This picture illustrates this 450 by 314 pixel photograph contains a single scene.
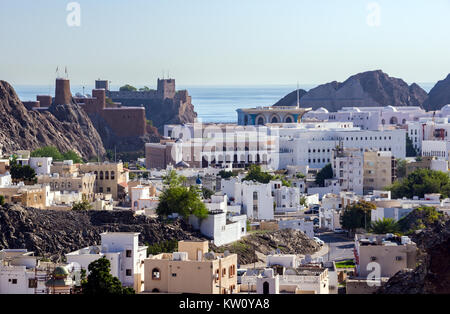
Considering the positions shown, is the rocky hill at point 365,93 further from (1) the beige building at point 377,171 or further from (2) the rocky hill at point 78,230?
(2) the rocky hill at point 78,230

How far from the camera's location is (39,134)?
7725cm

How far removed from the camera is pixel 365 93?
13012 centimetres

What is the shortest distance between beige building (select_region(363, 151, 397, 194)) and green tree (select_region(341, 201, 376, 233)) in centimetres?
1330

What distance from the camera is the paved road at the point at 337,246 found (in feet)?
127

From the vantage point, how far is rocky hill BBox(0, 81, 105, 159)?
7350 centimetres

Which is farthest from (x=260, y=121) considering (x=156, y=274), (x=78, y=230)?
(x=156, y=274)

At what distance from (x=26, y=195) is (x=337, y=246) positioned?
10.1 meters

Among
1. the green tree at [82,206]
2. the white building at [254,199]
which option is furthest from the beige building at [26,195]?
the white building at [254,199]

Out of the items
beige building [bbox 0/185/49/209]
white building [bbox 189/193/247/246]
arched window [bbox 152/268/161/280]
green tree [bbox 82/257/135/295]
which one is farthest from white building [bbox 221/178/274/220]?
green tree [bbox 82/257/135/295]

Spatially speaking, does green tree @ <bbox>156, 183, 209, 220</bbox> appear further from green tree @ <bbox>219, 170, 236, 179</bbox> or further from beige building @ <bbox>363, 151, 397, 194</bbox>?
beige building @ <bbox>363, 151, 397, 194</bbox>

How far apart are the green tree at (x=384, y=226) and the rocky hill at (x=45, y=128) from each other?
93.2 feet

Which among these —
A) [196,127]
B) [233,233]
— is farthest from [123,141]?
[233,233]
